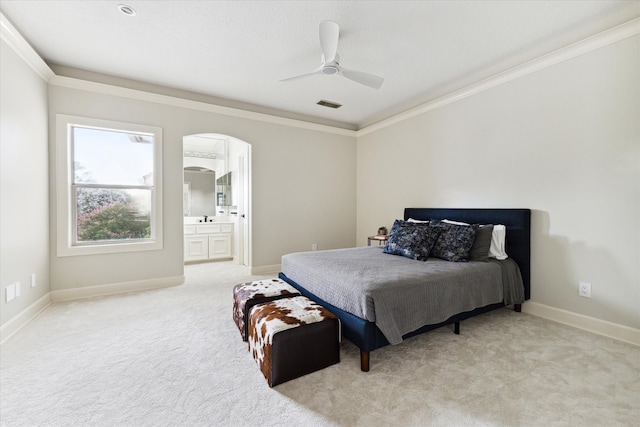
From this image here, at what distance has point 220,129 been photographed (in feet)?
13.8

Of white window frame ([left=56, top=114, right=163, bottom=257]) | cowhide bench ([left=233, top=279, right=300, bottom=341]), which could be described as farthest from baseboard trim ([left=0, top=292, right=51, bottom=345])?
cowhide bench ([left=233, top=279, right=300, bottom=341])

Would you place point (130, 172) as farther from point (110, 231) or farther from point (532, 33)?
point (532, 33)

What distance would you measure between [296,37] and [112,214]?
3.23 metres

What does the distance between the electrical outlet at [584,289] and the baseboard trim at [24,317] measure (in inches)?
202

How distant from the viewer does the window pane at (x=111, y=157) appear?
11.3 feet

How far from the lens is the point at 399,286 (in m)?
2.01

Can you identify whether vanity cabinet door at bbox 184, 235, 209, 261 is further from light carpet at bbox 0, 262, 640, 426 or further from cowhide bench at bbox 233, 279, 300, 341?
cowhide bench at bbox 233, 279, 300, 341

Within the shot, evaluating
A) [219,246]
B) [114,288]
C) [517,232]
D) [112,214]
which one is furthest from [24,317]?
[517,232]

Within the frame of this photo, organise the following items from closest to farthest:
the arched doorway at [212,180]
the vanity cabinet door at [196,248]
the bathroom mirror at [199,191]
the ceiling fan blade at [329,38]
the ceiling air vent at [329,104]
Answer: the ceiling fan blade at [329,38] < the ceiling air vent at [329,104] < the vanity cabinet door at [196,248] < the arched doorway at [212,180] < the bathroom mirror at [199,191]

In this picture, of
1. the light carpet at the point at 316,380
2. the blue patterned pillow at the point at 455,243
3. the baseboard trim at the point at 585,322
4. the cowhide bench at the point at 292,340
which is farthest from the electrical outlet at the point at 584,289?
the cowhide bench at the point at 292,340

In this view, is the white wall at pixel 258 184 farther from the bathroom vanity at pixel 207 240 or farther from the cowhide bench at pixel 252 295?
the cowhide bench at pixel 252 295

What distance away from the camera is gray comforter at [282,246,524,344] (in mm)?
1906

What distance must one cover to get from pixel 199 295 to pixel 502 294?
3450 mm

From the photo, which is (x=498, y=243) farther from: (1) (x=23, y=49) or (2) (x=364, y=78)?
(1) (x=23, y=49)
